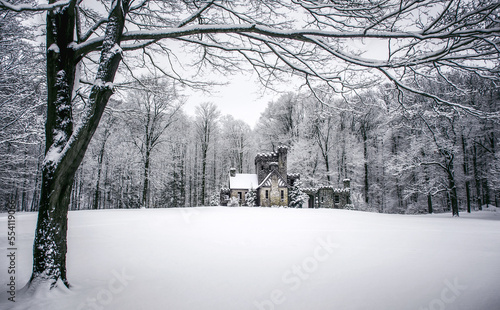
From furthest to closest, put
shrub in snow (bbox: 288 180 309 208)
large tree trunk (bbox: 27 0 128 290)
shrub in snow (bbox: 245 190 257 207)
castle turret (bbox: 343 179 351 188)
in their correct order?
shrub in snow (bbox: 245 190 257 207), castle turret (bbox: 343 179 351 188), shrub in snow (bbox: 288 180 309 208), large tree trunk (bbox: 27 0 128 290)

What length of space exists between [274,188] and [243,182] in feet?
13.5

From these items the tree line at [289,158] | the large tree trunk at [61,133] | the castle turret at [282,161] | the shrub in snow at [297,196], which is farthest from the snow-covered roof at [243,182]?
the large tree trunk at [61,133]

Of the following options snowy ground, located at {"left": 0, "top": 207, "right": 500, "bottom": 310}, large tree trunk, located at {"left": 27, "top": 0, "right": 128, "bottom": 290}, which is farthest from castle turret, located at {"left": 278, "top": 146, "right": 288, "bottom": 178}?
large tree trunk, located at {"left": 27, "top": 0, "right": 128, "bottom": 290}

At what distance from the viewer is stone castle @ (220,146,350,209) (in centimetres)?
2256

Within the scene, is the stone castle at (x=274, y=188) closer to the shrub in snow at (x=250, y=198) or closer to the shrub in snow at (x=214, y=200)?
the shrub in snow at (x=250, y=198)

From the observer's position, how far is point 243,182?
86.5 ft

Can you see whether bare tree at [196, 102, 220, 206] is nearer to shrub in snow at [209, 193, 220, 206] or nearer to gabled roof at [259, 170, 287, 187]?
shrub in snow at [209, 193, 220, 206]

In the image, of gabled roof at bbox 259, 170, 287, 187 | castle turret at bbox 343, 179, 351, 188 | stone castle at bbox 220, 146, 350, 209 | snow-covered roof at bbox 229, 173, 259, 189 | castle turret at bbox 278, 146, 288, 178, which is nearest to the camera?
stone castle at bbox 220, 146, 350, 209

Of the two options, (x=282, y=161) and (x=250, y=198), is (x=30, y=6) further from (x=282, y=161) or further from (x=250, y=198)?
(x=282, y=161)

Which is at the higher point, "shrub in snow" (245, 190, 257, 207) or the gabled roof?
the gabled roof

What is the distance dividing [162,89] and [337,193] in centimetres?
2147

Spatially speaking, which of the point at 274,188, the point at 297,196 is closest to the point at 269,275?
the point at 297,196

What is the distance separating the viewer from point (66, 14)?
3.12 m

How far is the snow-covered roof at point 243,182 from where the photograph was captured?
25.8 m
